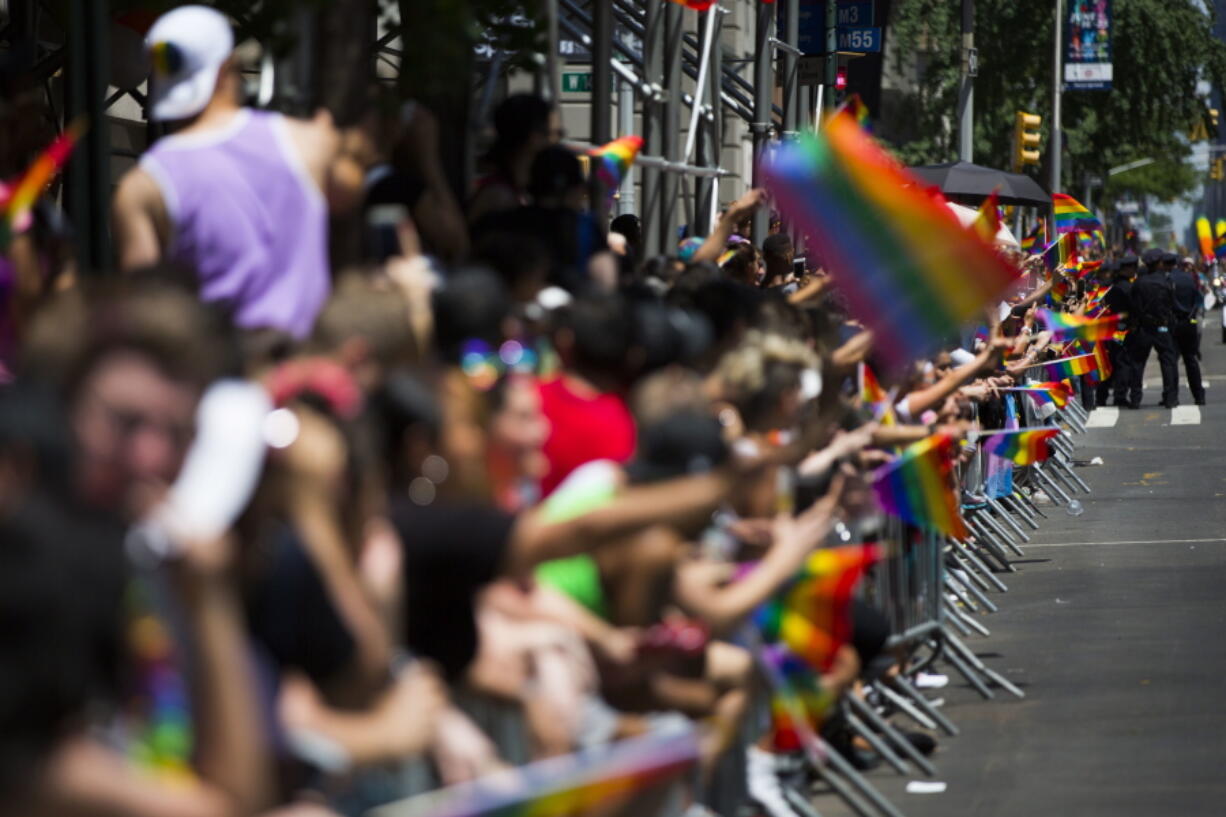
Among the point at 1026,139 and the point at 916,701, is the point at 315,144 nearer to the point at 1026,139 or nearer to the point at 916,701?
the point at 916,701

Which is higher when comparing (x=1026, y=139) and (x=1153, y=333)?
(x=1026, y=139)

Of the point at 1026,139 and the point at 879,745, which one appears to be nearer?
the point at 879,745

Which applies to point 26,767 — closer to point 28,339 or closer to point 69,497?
point 69,497

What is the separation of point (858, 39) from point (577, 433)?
22.2 meters

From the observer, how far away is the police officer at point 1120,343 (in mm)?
29234

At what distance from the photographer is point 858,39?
2752 centimetres

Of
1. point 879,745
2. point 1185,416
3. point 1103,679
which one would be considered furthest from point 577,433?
point 1185,416

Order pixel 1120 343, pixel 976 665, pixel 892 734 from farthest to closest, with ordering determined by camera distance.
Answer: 1. pixel 1120 343
2. pixel 976 665
3. pixel 892 734

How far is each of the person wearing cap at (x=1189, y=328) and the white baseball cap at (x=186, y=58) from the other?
81.1 ft

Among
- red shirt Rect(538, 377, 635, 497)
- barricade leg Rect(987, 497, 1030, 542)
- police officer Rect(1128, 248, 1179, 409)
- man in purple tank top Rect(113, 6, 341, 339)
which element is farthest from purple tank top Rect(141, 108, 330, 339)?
police officer Rect(1128, 248, 1179, 409)

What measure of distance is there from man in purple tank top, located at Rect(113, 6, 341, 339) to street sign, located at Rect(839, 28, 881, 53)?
21650 millimetres

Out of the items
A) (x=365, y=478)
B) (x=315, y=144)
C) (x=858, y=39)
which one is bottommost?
(x=365, y=478)

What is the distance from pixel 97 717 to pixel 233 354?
84 cm

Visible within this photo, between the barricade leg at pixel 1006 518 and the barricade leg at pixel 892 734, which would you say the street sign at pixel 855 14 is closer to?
the barricade leg at pixel 1006 518
